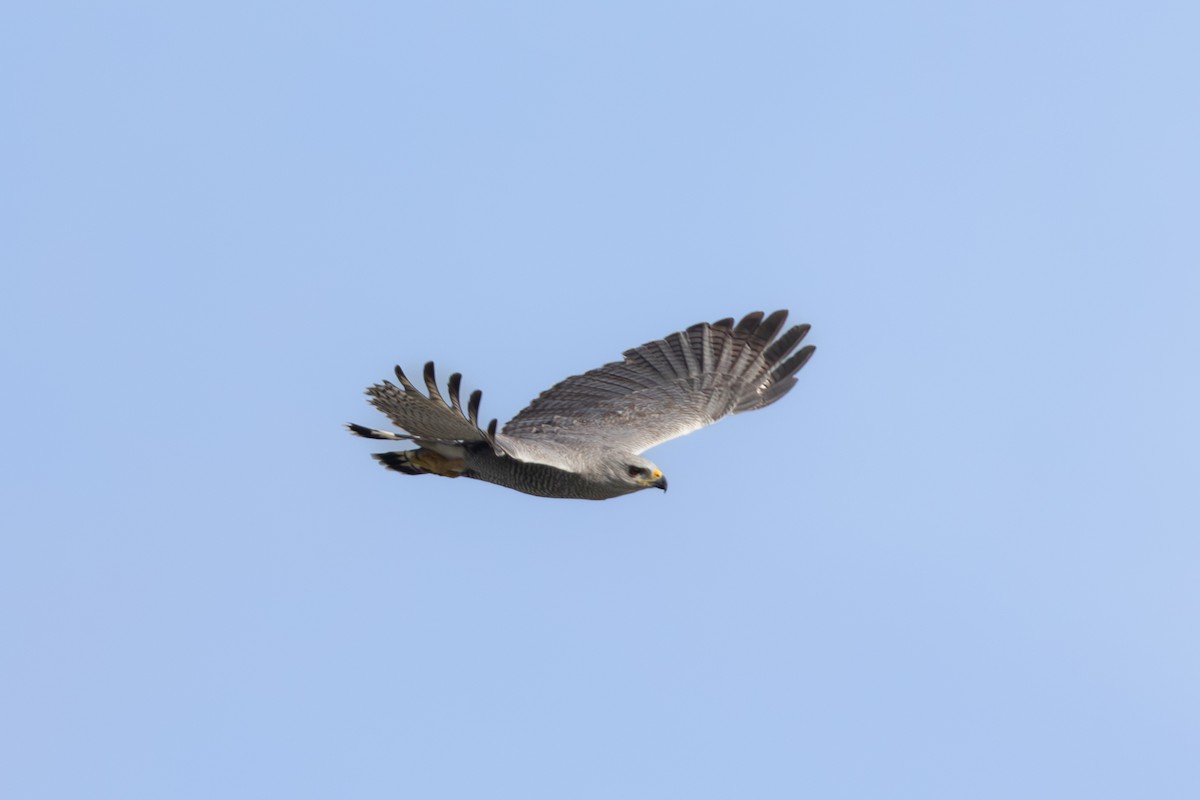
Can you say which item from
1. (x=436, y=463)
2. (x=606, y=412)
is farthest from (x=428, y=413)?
(x=606, y=412)

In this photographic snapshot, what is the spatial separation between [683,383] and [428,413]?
5.11 meters

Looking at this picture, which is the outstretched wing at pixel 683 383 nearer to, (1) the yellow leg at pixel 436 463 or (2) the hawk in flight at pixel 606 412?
(2) the hawk in flight at pixel 606 412

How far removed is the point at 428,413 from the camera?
1445cm

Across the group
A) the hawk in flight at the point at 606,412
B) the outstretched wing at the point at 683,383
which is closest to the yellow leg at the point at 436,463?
the hawk in flight at the point at 606,412

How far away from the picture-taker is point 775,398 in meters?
19.0

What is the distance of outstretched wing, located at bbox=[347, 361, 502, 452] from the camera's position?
13.9 meters

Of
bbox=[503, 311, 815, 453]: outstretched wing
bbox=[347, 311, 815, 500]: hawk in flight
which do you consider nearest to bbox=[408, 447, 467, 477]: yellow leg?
bbox=[347, 311, 815, 500]: hawk in flight

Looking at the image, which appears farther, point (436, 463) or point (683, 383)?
point (683, 383)

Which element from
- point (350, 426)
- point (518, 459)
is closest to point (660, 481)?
point (518, 459)

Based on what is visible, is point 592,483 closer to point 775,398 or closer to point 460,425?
point 460,425

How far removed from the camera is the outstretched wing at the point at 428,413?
1388 centimetres

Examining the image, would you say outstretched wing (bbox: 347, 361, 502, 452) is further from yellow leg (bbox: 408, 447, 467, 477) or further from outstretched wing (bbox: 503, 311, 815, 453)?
outstretched wing (bbox: 503, 311, 815, 453)

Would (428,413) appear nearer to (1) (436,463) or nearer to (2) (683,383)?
(1) (436,463)

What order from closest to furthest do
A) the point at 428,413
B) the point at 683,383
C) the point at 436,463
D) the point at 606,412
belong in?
1. the point at 428,413
2. the point at 436,463
3. the point at 606,412
4. the point at 683,383
